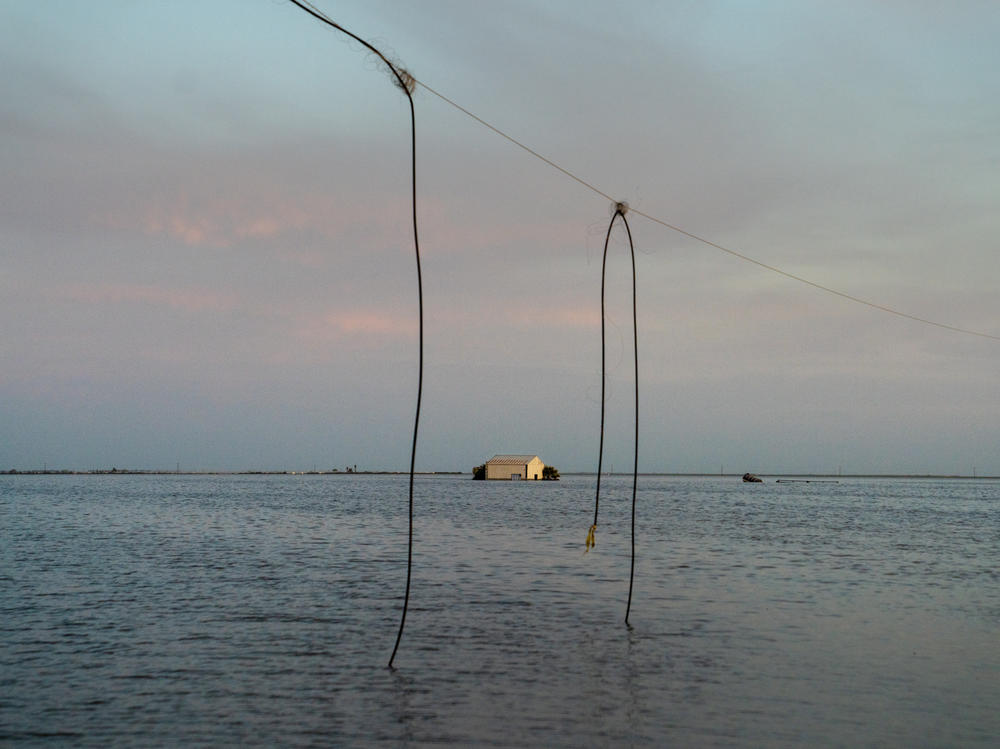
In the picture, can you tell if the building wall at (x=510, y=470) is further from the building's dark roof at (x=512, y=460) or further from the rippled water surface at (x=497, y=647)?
the rippled water surface at (x=497, y=647)

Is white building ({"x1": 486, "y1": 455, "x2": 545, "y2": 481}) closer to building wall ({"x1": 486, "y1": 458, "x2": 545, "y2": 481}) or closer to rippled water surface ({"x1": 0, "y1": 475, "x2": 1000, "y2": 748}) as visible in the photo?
building wall ({"x1": 486, "y1": 458, "x2": 545, "y2": 481})

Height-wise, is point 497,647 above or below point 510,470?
below

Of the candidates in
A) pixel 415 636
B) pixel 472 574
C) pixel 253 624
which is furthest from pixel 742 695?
pixel 472 574

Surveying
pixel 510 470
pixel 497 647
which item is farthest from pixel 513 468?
pixel 497 647

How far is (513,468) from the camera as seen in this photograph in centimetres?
13475

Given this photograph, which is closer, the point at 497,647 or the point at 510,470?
the point at 497,647

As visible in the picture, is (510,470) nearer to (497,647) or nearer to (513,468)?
(513,468)

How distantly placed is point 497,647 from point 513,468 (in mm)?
120809

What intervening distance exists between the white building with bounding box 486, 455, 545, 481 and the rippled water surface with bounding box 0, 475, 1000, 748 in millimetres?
103055

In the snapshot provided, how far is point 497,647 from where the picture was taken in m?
14.4

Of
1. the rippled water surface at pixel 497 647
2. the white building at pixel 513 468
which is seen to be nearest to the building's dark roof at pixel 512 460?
the white building at pixel 513 468

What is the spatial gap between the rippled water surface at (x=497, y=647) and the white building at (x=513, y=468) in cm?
10305

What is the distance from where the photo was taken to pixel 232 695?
11.3m

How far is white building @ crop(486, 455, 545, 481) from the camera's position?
13425 cm
